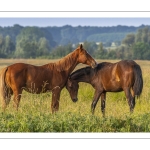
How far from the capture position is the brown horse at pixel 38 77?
11.2 m

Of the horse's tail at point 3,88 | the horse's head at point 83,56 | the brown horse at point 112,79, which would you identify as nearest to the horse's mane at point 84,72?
the brown horse at point 112,79

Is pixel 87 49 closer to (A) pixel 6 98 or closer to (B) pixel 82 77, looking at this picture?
(B) pixel 82 77

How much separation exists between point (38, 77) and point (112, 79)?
1920mm

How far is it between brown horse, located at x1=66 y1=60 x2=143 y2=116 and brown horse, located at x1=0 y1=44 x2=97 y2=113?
437 millimetres

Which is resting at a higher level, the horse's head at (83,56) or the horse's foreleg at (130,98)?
the horse's head at (83,56)

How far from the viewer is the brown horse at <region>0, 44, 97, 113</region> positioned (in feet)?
36.9

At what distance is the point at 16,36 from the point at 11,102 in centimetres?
4753

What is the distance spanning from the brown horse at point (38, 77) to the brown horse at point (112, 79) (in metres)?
0.44

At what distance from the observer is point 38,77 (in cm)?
1151

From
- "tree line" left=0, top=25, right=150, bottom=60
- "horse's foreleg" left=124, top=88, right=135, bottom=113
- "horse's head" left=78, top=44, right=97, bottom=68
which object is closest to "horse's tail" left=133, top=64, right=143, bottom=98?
"horse's foreleg" left=124, top=88, right=135, bottom=113

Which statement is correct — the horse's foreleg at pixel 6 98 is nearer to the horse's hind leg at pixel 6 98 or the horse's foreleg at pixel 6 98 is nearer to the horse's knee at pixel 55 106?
the horse's hind leg at pixel 6 98

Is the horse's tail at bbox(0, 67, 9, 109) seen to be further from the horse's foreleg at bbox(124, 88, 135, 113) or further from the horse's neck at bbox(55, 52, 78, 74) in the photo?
the horse's foreleg at bbox(124, 88, 135, 113)
